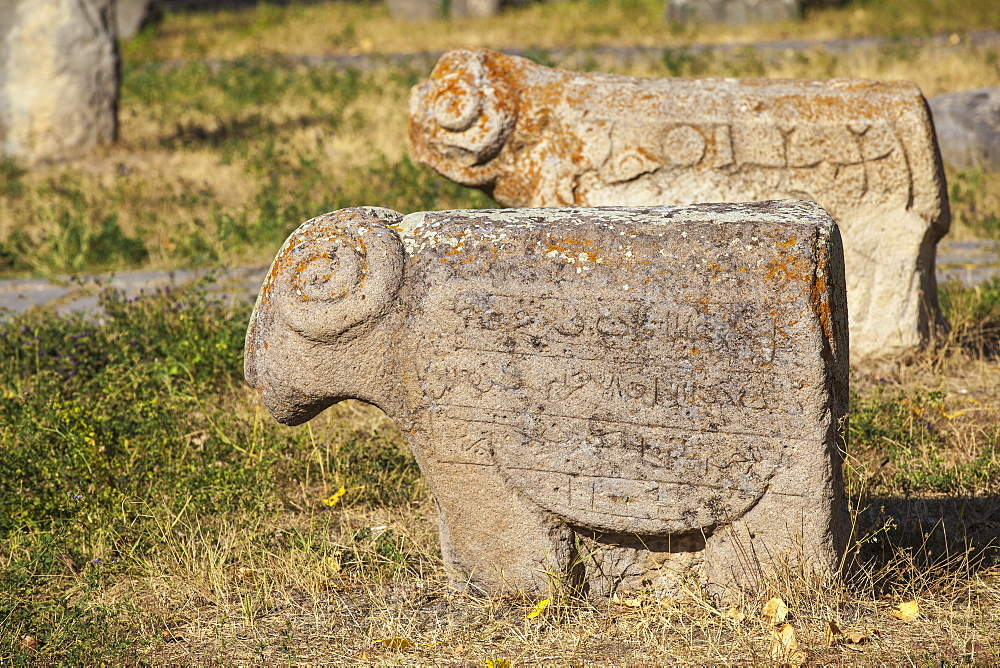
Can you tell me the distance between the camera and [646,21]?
14.4 m

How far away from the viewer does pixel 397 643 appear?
2.89 metres

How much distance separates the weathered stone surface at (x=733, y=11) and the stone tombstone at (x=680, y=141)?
10.1m

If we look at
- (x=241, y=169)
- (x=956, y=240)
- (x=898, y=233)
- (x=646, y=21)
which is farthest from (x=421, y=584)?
(x=646, y=21)

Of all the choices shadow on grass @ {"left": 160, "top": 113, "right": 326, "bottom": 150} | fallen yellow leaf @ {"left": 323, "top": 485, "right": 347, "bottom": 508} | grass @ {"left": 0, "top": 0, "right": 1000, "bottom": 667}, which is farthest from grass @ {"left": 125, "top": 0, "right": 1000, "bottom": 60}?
fallen yellow leaf @ {"left": 323, "top": 485, "right": 347, "bottom": 508}

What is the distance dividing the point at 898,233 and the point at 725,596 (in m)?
2.39

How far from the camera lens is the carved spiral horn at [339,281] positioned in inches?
106

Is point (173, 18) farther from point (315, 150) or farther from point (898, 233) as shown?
point (898, 233)

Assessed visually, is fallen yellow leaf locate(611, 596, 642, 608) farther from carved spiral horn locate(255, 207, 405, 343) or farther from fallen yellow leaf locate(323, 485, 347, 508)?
fallen yellow leaf locate(323, 485, 347, 508)

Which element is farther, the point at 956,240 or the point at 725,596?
the point at 956,240

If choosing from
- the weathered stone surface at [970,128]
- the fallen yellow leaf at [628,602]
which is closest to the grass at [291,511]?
the fallen yellow leaf at [628,602]

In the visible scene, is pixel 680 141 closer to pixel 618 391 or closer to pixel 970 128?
pixel 618 391

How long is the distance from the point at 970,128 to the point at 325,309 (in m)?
6.56

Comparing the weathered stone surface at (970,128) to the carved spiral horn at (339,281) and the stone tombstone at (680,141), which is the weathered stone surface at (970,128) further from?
the carved spiral horn at (339,281)

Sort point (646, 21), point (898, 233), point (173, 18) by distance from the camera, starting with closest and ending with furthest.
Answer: point (898, 233) < point (646, 21) < point (173, 18)
